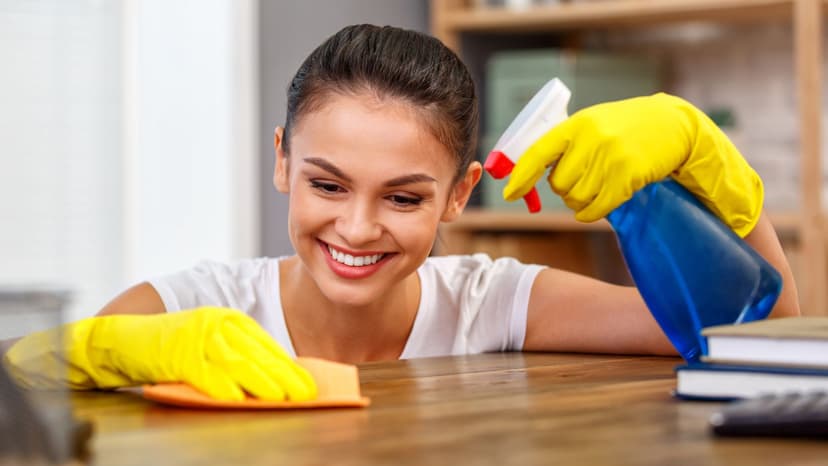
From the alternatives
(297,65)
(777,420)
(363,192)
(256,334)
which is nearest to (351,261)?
(363,192)

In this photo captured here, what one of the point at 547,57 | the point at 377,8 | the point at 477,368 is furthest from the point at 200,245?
the point at 477,368

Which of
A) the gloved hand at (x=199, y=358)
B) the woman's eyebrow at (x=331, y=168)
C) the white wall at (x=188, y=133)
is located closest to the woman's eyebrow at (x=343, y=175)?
the woman's eyebrow at (x=331, y=168)

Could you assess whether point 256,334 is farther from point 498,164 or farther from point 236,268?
point 236,268

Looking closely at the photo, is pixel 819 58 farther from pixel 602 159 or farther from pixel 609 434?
Result: pixel 609 434

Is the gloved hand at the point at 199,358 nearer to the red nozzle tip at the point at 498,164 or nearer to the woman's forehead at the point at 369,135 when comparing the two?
the red nozzle tip at the point at 498,164

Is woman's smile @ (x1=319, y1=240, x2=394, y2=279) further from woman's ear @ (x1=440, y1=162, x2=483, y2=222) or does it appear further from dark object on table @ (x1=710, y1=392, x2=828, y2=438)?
dark object on table @ (x1=710, y1=392, x2=828, y2=438)

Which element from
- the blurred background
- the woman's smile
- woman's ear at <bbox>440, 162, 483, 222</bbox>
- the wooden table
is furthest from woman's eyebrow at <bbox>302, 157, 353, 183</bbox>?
the blurred background

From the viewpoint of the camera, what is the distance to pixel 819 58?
266 centimetres

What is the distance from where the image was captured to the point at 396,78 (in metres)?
1.40

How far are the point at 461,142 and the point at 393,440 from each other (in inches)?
31.7

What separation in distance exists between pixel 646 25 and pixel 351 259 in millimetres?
2082

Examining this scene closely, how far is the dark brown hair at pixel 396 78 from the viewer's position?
140 centimetres

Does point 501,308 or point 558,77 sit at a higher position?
point 558,77

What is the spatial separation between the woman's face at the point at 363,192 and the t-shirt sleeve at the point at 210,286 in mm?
157
